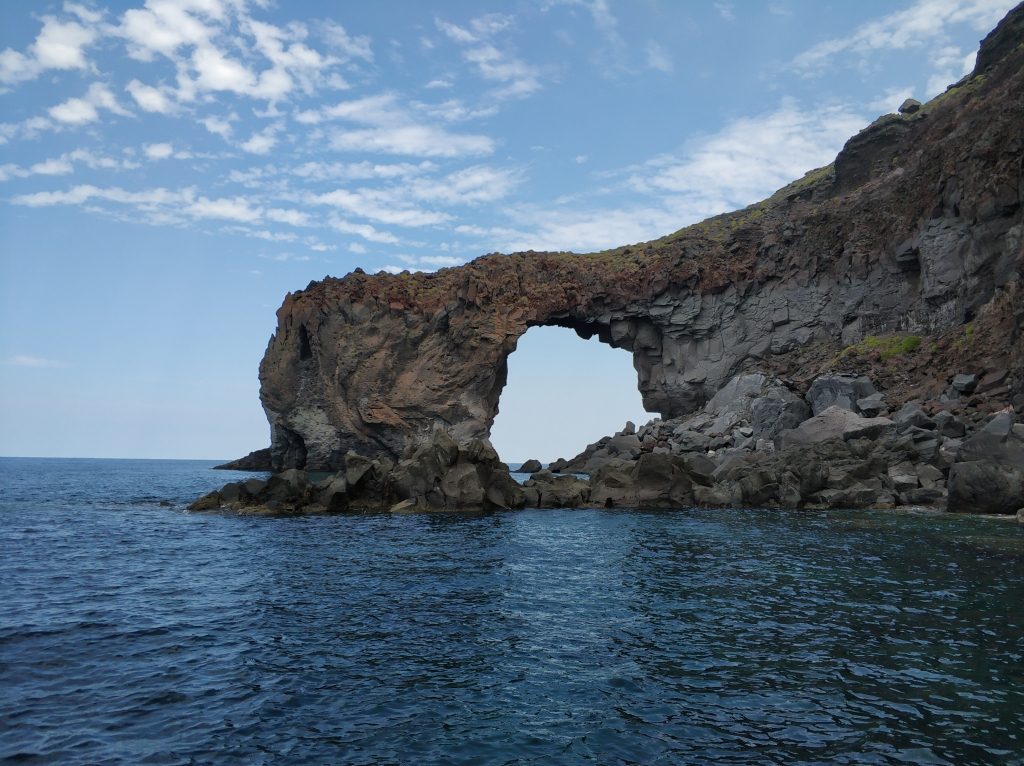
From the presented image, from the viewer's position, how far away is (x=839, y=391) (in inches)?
2045

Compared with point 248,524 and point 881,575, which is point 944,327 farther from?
point 248,524

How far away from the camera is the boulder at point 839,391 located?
51.2m

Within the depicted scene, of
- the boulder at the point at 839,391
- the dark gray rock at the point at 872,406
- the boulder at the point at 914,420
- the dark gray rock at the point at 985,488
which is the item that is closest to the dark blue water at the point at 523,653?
the dark gray rock at the point at 985,488

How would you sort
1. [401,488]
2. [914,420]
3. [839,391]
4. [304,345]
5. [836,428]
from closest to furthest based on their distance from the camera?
1. [914,420]
2. [401,488]
3. [836,428]
4. [839,391]
5. [304,345]

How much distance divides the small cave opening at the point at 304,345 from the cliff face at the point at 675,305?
15 centimetres

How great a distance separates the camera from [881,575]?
2042 cm

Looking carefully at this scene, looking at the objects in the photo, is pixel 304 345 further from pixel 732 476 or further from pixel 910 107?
pixel 910 107

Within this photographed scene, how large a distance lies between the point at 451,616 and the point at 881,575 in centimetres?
1330

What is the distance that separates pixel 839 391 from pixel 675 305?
3145cm

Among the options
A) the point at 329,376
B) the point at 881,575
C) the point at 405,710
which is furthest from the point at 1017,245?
the point at 329,376

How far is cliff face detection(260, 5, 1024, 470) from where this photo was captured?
6456 centimetres

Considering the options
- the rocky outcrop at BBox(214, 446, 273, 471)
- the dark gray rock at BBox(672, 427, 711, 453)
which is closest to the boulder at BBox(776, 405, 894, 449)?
the dark gray rock at BBox(672, 427, 711, 453)

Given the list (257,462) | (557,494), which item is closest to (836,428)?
(557,494)

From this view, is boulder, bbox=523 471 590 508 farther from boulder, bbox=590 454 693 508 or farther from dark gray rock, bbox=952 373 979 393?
dark gray rock, bbox=952 373 979 393
